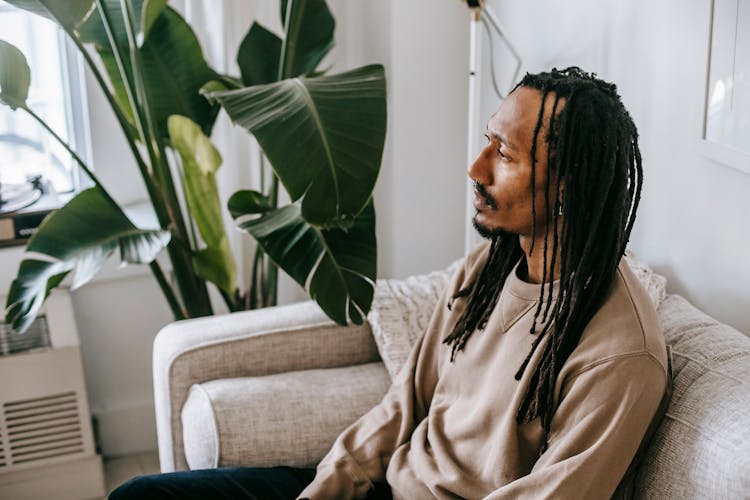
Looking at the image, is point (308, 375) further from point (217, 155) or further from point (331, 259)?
point (217, 155)

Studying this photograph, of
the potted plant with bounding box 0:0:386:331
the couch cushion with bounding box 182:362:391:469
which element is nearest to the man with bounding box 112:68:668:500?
the couch cushion with bounding box 182:362:391:469

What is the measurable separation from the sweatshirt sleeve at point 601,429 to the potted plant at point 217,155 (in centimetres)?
50

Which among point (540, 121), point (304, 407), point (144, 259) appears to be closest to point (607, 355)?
point (540, 121)

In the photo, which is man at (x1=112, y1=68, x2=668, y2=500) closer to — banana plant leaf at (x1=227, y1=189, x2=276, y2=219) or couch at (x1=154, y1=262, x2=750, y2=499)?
couch at (x1=154, y1=262, x2=750, y2=499)

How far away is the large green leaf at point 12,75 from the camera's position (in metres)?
1.79

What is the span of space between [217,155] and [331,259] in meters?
0.46

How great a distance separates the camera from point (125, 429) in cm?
265

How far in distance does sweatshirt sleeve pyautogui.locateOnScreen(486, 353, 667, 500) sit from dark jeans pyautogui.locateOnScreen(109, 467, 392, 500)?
16.6 inches

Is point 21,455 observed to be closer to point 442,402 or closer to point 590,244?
point 442,402

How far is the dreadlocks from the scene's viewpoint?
124cm

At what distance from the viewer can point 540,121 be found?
4.17 ft

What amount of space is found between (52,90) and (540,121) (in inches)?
65.5

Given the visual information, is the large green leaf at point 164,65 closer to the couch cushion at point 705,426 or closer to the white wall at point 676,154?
the white wall at point 676,154

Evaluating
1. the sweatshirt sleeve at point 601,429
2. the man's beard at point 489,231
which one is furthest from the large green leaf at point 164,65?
the sweatshirt sleeve at point 601,429
